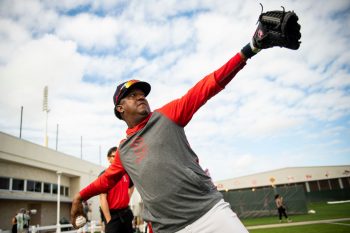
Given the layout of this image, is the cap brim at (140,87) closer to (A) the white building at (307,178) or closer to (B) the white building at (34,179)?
(B) the white building at (34,179)

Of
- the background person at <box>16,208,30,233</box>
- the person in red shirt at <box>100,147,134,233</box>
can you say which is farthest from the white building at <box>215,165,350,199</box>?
the person in red shirt at <box>100,147,134,233</box>

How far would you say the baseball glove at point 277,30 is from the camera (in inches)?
90.7

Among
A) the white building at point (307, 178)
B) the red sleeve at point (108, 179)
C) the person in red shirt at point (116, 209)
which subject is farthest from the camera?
the white building at point (307, 178)

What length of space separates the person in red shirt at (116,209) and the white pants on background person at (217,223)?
351 cm

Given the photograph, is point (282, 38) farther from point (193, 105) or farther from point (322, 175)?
point (322, 175)

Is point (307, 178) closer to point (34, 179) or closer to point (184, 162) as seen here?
point (34, 179)

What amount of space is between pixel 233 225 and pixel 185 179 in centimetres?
52

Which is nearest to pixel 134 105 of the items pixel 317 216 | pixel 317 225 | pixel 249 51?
pixel 249 51

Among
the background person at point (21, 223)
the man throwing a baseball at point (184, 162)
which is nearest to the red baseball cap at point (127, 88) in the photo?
the man throwing a baseball at point (184, 162)

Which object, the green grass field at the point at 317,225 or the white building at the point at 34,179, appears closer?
the green grass field at the point at 317,225

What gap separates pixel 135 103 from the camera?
306cm

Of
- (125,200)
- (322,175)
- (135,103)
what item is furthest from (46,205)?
(322,175)

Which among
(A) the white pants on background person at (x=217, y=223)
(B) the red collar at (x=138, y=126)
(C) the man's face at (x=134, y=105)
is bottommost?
(A) the white pants on background person at (x=217, y=223)

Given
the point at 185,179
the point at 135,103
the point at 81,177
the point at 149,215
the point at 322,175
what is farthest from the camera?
the point at 322,175
